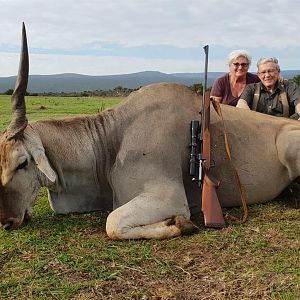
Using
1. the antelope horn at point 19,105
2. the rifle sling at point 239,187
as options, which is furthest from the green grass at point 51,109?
the antelope horn at point 19,105

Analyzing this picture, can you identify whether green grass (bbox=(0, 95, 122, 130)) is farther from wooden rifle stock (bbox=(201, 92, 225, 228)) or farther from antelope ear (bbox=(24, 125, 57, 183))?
antelope ear (bbox=(24, 125, 57, 183))

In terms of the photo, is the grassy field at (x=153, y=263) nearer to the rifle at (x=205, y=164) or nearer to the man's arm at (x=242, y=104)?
the rifle at (x=205, y=164)

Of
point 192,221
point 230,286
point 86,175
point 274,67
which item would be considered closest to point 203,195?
point 192,221

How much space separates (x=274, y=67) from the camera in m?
6.98

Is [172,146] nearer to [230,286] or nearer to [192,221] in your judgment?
[192,221]

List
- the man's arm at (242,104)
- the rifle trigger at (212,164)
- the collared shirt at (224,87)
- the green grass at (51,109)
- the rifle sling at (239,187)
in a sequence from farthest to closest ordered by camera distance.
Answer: the green grass at (51,109) → the collared shirt at (224,87) → the man's arm at (242,104) → the rifle trigger at (212,164) → the rifle sling at (239,187)

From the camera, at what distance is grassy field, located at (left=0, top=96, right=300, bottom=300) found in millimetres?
3490

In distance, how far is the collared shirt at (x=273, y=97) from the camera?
6.98 metres

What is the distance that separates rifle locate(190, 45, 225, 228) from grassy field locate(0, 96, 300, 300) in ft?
0.48

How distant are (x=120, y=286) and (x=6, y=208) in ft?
5.23

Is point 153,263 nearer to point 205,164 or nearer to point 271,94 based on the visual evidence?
point 205,164

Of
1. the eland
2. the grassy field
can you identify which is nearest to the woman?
the eland

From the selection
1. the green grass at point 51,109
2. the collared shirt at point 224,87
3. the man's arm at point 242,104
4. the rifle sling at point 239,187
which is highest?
the collared shirt at point 224,87

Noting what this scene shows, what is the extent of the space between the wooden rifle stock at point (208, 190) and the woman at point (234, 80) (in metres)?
2.53
